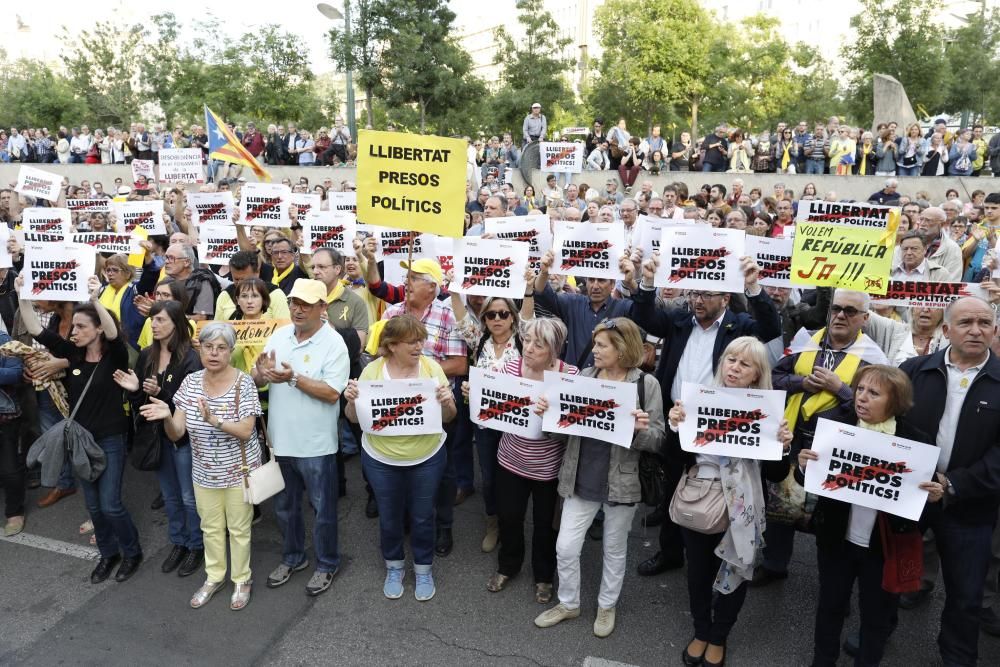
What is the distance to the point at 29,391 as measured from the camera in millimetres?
6316

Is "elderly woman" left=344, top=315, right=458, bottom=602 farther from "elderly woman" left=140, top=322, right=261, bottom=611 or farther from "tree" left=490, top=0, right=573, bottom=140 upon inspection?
"tree" left=490, top=0, right=573, bottom=140

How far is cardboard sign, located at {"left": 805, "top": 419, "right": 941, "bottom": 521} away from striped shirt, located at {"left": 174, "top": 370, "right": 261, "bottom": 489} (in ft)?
11.3

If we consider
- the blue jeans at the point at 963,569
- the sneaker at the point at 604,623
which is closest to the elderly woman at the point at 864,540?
the blue jeans at the point at 963,569

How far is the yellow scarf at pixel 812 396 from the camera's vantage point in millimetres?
4387

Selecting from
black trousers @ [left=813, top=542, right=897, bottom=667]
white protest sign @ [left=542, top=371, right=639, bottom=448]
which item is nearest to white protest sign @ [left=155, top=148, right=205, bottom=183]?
white protest sign @ [left=542, top=371, right=639, bottom=448]

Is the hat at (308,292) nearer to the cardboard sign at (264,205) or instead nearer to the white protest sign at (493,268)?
the white protest sign at (493,268)

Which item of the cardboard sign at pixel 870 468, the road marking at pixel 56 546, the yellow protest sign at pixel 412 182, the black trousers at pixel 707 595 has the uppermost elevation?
the yellow protest sign at pixel 412 182

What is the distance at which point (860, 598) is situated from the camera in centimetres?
398

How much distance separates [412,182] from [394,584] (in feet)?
9.52

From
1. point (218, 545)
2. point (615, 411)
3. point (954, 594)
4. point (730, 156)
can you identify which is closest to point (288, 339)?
point (218, 545)

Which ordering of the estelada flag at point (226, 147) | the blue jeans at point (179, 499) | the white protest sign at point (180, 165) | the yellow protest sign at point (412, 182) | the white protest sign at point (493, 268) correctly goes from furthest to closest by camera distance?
the white protest sign at point (180, 165) < the estelada flag at point (226, 147) < the white protest sign at point (493, 268) < the yellow protest sign at point (412, 182) < the blue jeans at point (179, 499)

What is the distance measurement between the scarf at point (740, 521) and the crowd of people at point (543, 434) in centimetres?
1

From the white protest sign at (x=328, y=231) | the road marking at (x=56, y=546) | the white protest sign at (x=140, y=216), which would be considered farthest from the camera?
the white protest sign at (x=140, y=216)

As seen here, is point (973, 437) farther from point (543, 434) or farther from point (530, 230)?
point (530, 230)
